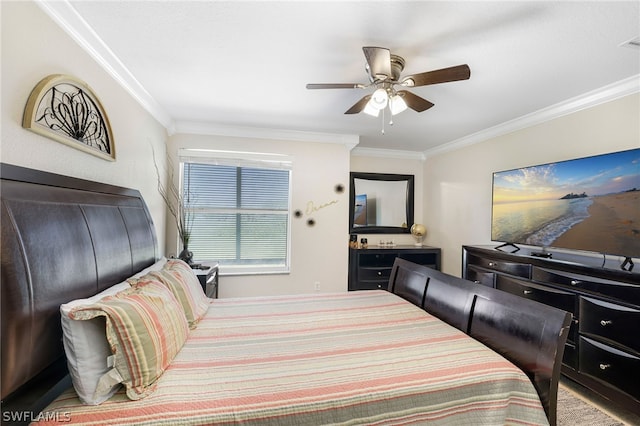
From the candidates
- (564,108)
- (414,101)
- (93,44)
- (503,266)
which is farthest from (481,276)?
(93,44)

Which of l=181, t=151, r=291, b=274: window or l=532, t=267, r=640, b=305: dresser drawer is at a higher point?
l=181, t=151, r=291, b=274: window

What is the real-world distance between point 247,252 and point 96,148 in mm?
2305

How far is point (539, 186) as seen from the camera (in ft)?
9.29

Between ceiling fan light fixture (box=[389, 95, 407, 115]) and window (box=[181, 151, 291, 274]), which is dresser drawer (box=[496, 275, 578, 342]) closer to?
ceiling fan light fixture (box=[389, 95, 407, 115])

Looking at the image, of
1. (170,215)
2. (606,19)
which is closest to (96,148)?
(170,215)

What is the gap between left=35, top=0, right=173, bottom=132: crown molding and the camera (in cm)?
156

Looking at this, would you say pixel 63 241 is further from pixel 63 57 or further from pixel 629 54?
pixel 629 54

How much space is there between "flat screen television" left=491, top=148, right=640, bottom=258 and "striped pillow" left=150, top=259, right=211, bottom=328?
3028 mm

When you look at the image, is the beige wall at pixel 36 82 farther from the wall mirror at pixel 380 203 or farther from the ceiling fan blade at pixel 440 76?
the wall mirror at pixel 380 203

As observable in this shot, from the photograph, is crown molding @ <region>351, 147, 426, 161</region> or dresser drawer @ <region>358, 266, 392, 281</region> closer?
dresser drawer @ <region>358, 266, 392, 281</region>

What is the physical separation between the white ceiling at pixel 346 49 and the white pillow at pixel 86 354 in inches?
63.3

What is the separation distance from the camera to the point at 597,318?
206 centimetres

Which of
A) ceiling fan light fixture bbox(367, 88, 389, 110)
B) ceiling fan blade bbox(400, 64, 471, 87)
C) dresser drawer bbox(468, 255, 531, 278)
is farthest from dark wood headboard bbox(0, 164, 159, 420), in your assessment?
dresser drawer bbox(468, 255, 531, 278)

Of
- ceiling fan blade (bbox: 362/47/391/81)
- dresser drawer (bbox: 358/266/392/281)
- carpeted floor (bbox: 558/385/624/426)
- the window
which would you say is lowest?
carpeted floor (bbox: 558/385/624/426)
